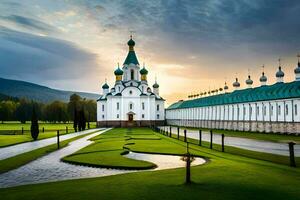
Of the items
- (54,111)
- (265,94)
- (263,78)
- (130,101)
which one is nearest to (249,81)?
(263,78)

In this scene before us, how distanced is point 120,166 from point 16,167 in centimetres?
504

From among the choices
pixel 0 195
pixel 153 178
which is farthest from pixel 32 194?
pixel 153 178

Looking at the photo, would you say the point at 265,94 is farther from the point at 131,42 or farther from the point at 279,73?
the point at 131,42

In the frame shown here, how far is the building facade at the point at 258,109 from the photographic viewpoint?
46.0 metres

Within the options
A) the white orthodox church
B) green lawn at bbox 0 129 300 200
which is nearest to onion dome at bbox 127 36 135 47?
the white orthodox church

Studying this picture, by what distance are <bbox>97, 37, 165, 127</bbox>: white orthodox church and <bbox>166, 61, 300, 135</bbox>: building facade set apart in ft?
45.4

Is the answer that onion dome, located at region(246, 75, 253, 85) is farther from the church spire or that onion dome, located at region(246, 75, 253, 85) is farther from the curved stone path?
the curved stone path

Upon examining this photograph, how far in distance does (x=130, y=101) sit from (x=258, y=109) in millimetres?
32711

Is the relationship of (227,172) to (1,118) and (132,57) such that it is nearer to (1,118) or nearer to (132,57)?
(132,57)

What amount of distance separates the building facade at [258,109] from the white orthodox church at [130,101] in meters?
13.8

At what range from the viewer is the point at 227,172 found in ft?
40.7

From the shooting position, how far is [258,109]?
54938 mm

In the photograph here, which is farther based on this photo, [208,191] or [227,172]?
[227,172]

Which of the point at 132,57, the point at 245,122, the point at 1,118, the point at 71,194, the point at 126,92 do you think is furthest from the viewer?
the point at 1,118
